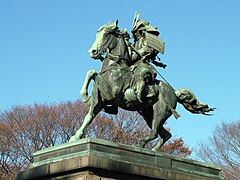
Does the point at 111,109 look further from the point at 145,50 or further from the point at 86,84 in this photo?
the point at 145,50

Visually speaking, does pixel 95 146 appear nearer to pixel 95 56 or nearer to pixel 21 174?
pixel 21 174

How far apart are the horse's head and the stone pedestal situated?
264 cm

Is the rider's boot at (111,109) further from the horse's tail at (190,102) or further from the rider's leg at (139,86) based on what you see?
the horse's tail at (190,102)

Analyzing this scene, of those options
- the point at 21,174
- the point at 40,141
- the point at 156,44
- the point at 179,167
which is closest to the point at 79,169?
the point at 21,174

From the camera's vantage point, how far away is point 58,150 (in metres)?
10.6

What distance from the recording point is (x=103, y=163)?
32.0 feet

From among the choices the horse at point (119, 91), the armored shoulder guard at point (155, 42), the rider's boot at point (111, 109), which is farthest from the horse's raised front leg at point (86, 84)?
the armored shoulder guard at point (155, 42)

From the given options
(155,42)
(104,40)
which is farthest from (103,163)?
(155,42)

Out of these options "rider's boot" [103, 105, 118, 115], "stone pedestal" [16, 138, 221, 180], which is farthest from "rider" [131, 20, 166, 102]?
"stone pedestal" [16, 138, 221, 180]

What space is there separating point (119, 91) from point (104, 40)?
55.4 inches

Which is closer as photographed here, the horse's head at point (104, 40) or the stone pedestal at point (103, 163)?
the stone pedestal at point (103, 163)

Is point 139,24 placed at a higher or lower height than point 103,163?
higher

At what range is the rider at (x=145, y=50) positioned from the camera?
12203 mm

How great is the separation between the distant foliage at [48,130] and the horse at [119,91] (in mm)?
18213
